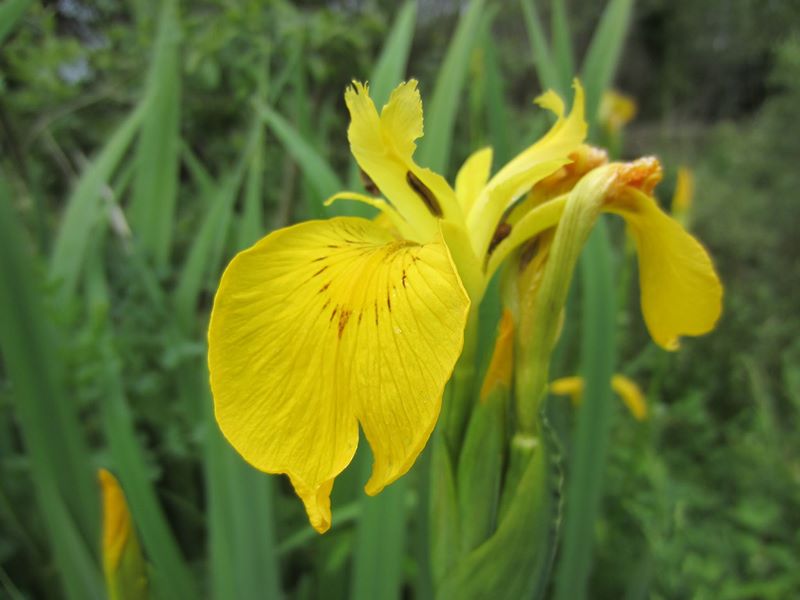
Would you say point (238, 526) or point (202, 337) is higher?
point (202, 337)

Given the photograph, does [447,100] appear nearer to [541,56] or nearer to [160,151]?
Answer: [541,56]

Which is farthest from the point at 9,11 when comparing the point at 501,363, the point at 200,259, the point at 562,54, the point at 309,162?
the point at 562,54

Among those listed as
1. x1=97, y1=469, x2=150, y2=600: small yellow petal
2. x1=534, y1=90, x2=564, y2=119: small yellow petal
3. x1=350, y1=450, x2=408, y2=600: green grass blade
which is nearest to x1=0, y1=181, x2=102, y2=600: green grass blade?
x1=97, y1=469, x2=150, y2=600: small yellow petal

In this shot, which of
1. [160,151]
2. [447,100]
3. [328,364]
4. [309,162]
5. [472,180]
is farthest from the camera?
Answer: [160,151]

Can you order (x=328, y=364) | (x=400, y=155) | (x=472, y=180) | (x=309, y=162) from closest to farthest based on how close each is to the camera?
(x=328, y=364) < (x=400, y=155) < (x=472, y=180) < (x=309, y=162)

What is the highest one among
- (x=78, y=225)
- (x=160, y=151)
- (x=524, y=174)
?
(x=160, y=151)

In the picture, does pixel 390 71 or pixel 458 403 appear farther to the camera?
pixel 390 71

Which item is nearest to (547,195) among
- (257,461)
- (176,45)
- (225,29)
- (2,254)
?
(257,461)

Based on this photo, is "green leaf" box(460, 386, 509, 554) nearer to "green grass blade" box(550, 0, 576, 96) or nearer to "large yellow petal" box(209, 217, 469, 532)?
"large yellow petal" box(209, 217, 469, 532)
